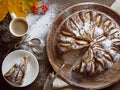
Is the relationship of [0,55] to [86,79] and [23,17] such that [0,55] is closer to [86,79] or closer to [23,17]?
[23,17]

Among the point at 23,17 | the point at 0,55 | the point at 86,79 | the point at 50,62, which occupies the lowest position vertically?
Result: the point at 86,79

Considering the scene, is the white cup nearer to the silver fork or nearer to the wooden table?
the wooden table

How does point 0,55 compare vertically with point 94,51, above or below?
above

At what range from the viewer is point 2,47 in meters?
1.87

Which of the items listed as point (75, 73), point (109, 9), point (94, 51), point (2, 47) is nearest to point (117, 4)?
point (109, 9)

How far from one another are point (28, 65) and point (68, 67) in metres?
0.20

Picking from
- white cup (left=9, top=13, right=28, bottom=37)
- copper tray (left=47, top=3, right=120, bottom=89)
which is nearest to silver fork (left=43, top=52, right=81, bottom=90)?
copper tray (left=47, top=3, right=120, bottom=89)

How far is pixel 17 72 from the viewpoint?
5.91ft

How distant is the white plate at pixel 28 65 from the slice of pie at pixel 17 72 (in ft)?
0.07

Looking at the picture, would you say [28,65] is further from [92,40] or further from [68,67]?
[92,40]

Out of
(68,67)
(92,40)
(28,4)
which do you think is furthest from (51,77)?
(28,4)

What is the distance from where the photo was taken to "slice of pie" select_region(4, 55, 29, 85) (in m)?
1.79

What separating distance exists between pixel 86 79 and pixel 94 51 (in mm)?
141

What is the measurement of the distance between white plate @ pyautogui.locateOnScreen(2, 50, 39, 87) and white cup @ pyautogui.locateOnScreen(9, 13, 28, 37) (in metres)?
0.09
